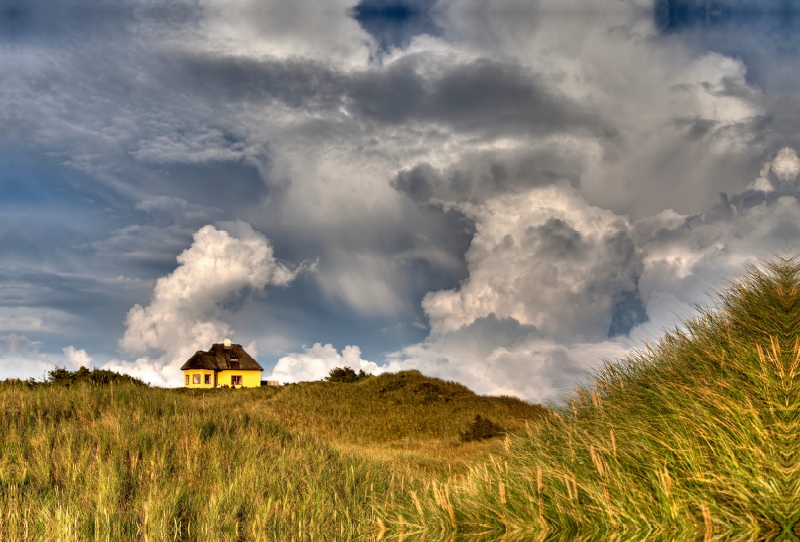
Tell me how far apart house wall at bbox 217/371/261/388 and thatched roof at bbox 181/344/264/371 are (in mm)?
337

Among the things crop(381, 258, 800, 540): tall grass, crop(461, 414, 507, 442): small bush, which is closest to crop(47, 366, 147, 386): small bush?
crop(461, 414, 507, 442): small bush

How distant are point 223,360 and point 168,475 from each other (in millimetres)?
40842

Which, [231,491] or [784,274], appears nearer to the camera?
[231,491]

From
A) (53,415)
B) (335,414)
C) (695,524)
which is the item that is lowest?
(695,524)

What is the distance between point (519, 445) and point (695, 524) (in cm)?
402

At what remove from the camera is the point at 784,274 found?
7.84m

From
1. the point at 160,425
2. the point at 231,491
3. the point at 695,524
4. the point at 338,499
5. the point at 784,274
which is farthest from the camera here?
the point at 160,425

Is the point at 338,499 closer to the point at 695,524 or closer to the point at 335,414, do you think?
the point at 695,524

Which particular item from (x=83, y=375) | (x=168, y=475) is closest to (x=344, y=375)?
(x=83, y=375)

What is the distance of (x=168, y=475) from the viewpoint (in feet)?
24.8

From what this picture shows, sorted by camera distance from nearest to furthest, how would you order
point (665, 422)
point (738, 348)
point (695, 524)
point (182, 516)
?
1. point (695, 524)
2. point (665, 422)
3. point (738, 348)
4. point (182, 516)

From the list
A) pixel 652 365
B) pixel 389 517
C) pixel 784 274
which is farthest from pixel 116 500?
pixel 784 274

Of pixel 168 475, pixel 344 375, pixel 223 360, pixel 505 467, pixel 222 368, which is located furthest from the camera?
pixel 223 360

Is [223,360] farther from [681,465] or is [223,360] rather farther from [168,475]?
[681,465]
